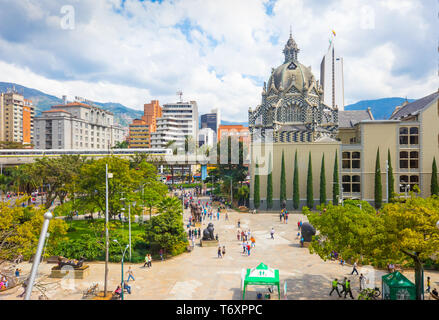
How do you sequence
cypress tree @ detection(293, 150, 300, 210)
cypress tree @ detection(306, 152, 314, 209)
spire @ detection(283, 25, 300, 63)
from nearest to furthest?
cypress tree @ detection(306, 152, 314, 209) < cypress tree @ detection(293, 150, 300, 210) < spire @ detection(283, 25, 300, 63)

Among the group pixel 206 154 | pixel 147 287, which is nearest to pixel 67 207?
pixel 147 287

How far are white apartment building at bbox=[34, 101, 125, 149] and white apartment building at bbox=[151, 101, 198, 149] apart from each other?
23815 mm

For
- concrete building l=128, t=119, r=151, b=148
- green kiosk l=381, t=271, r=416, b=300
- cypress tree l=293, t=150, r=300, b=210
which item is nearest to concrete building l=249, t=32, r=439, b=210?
cypress tree l=293, t=150, r=300, b=210

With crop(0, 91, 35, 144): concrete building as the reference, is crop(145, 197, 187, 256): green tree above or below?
below

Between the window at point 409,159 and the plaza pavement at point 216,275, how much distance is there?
32723 mm

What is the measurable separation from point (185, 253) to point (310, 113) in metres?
51.9

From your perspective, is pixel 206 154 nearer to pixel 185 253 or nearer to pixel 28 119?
pixel 185 253

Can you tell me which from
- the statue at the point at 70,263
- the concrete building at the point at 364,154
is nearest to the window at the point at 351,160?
the concrete building at the point at 364,154

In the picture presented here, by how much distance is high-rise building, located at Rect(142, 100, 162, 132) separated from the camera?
17688 centimetres

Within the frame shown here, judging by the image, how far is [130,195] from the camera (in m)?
32.1

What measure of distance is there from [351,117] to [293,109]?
16.0 m

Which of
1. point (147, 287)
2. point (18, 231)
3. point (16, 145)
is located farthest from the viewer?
point (16, 145)

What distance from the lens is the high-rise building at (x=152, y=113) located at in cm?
17688

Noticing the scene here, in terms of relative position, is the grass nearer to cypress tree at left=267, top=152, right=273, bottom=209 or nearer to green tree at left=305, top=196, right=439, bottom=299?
green tree at left=305, top=196, right=439, bottom=299
